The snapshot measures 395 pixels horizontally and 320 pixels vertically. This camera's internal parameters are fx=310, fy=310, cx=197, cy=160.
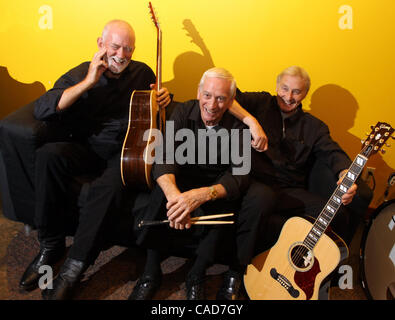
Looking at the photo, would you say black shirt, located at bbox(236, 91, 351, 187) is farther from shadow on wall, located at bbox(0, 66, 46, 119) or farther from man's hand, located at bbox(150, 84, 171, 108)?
shadow on wall, located at bbox(0, 66, 46, 119)

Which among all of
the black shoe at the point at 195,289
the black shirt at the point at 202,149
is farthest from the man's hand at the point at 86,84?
the black shoe at the point at 195,289

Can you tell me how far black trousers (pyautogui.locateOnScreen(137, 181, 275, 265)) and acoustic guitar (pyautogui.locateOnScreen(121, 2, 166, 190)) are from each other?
11 cm

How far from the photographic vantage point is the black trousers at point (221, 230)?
150cm

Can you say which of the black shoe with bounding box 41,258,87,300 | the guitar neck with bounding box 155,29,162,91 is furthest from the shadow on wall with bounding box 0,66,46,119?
the black shoe with bounding box 41,258,87,300

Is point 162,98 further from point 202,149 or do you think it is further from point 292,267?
point 292,267

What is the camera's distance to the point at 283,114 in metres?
1.88

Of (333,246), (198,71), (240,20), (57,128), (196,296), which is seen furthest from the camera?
(198,71)

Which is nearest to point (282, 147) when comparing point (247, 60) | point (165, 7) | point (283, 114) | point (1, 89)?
point (283, 114)

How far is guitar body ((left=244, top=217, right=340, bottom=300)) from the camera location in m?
1.33

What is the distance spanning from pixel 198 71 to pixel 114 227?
48.5 inches

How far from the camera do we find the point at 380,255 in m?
1.56

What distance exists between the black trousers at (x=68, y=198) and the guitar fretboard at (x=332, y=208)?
92cm

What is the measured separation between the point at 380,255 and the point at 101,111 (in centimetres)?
170

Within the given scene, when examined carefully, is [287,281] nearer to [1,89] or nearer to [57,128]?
[57,128]
